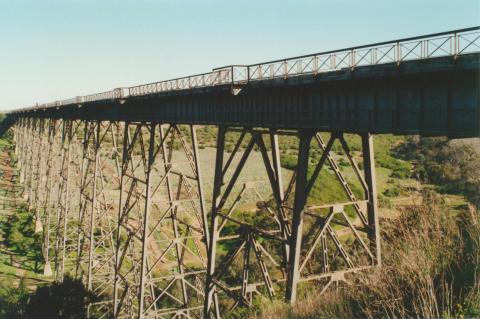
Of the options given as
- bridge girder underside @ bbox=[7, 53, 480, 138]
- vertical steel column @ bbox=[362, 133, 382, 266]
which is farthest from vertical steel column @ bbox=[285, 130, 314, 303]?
vertical steel column @ bbox=[362, 133, 382, 266]

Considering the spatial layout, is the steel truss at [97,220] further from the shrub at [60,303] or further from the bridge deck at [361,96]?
the bridge deck at [361,96]

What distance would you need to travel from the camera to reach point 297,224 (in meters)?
9.05

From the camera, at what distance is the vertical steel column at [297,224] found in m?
9.00

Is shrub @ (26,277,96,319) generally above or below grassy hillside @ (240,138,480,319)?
below

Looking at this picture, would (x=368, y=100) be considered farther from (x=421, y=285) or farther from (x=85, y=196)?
(x=85, y=196)

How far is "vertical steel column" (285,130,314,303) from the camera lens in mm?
9000

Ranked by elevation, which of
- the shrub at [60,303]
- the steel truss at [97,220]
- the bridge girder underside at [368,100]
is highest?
the bridge girder underside at [368,100]

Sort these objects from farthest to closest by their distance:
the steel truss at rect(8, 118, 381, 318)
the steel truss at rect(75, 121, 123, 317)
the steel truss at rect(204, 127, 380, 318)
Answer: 1. the steel truss at rect(75, 121, 123, 317)
2. the steel truss at rect(8, 118, 381, 318)
3. the steel truss at rect(204, 127, 380, 318)

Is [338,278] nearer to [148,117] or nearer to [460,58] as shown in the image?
[460,58]

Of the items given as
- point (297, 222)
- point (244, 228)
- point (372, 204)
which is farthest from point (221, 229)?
point (372, 204)

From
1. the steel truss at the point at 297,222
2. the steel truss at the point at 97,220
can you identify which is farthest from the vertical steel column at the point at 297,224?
the steel truss at the point at 97,220

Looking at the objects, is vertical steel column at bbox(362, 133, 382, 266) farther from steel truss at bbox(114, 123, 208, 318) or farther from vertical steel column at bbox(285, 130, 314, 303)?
steel truss at bbox(114, 123, 208, 318)

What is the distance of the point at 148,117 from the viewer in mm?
17078

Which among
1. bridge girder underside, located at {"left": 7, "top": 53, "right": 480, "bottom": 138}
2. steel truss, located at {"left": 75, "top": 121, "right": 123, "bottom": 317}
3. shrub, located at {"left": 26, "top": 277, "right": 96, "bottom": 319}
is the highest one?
bridge girder underside, located at {"left": 7, "top": 53, "right": 480, "bottom": 138}
